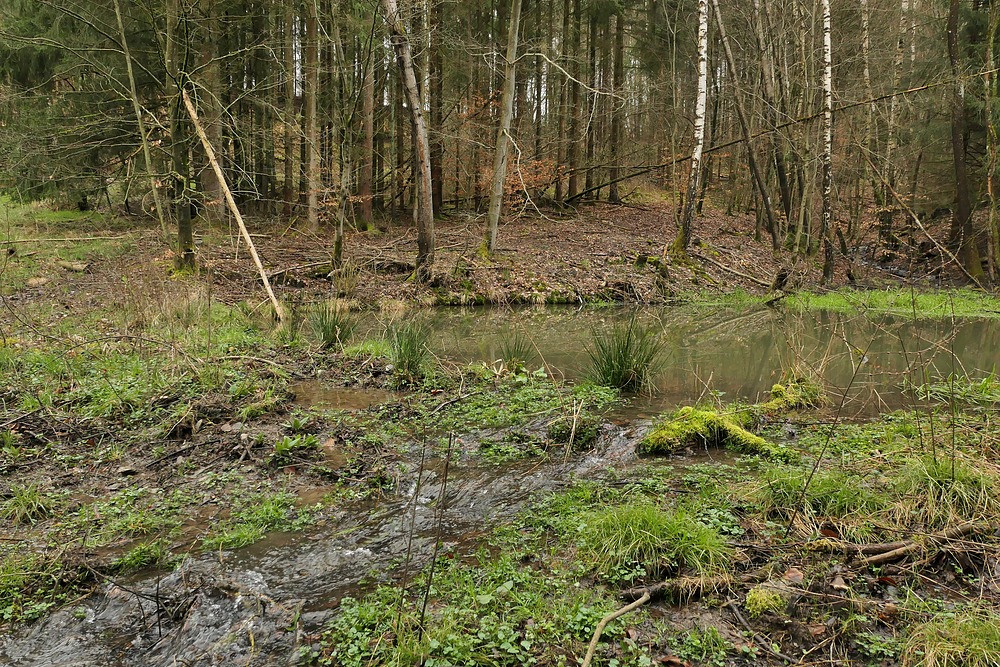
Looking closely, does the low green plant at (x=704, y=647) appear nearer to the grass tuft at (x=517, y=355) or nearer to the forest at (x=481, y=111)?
the grass tuft at (x=517, y=355)

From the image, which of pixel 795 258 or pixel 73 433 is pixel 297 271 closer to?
pixel 73 433

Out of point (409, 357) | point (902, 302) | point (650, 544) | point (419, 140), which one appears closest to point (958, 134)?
point (902, 302)

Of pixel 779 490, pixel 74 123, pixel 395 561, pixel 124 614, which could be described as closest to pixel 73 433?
pixel 124 614

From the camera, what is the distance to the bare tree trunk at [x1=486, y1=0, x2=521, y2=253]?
1408 centimetres

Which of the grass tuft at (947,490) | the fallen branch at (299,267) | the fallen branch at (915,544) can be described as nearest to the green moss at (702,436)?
the grass tuft at (947,490)

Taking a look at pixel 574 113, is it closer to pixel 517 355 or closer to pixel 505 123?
pixel 505 123

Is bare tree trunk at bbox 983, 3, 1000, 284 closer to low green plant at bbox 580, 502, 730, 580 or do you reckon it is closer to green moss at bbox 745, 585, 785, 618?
low green plant at bbox 580, 502, 730, 580

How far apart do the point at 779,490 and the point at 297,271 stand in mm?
12141

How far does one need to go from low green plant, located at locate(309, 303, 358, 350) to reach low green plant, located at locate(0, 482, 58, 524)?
→ 433cm

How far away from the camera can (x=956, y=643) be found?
7.89 feet

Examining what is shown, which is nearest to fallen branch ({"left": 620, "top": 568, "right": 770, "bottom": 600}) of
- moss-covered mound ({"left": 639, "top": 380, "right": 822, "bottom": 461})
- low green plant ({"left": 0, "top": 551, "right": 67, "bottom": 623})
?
moss-covered mound ({"left": 639, "top": 380, "right": 822, "bottom": 461})

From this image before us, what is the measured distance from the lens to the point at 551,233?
19312 mm

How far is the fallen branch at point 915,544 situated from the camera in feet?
10.1

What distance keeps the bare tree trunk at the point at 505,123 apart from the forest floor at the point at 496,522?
25.8 ft
